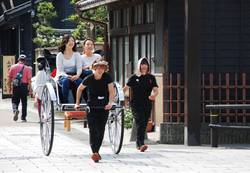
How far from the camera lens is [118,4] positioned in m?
16.1

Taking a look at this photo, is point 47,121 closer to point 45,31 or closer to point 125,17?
point 125,17

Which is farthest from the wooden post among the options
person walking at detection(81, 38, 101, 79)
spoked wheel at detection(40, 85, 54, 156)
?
spoked wheel at detection(40, 85, 54, 156)

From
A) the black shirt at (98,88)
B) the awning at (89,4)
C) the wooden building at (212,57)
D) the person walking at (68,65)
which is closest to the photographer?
the black shirt at (98,88)

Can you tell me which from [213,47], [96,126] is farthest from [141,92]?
[213,47]

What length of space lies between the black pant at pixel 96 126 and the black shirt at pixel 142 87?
4.46ft

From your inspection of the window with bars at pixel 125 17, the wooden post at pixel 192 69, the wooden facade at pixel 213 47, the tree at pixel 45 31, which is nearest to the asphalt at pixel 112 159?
the wooden post at pixel 192 69

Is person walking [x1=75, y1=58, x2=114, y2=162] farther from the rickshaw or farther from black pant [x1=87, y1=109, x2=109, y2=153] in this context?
the rickshaw

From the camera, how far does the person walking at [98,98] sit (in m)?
8.90

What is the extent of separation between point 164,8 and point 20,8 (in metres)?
19.5

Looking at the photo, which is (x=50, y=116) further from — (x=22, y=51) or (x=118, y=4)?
(x=22, y=51)

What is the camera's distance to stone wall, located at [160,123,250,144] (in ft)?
39.1

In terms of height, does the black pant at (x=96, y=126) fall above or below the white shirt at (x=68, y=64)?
below

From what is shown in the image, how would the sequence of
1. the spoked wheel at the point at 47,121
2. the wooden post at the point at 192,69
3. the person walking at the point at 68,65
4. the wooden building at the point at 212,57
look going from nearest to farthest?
the spoked wheel at the point at 47,121, the person walking at the point at 68,65, the wooden post at the point at 192,69, the wooden building at the point at 212,57

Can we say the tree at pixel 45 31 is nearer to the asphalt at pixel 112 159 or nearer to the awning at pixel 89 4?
the awning at pixel 89 4
